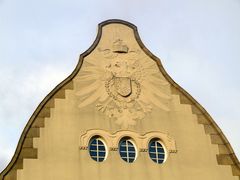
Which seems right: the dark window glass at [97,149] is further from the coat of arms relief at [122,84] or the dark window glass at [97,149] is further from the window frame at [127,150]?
the coat of arms relief at [122,84]

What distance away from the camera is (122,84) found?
23062 mm

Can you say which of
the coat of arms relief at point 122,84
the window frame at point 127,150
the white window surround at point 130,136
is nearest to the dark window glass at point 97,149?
the white window surround at point 130,136

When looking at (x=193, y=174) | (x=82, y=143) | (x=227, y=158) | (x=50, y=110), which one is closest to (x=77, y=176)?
(x=82, y=143)

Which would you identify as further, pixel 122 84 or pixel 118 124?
pixel 122 84

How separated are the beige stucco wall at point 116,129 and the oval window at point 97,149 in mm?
246

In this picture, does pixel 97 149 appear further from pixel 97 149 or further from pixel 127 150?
pixel 127 150

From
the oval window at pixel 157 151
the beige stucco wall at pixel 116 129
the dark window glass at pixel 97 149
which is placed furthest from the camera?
the oval window at pixel 157 151

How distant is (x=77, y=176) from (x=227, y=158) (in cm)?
601

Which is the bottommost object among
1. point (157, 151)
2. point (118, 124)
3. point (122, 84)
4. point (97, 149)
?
point (157, 151)

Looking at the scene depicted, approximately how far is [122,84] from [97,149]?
292 cm

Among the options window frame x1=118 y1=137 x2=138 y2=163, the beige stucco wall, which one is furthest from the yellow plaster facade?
window frame x1=118 y1=137 x2=138 y2=163

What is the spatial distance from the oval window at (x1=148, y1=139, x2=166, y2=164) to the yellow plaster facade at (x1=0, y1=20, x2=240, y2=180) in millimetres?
221

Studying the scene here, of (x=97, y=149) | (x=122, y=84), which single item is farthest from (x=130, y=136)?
(x=122, y=84)

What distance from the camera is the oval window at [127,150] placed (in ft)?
71.6
